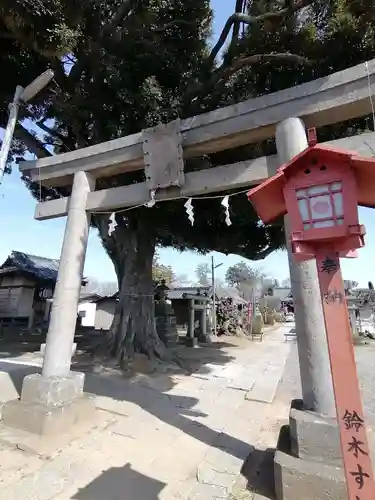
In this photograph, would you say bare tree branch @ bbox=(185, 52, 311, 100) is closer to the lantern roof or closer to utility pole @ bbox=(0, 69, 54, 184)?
utility pole @ bbox=(0, 69, 54, 184)

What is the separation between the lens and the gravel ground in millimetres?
6270

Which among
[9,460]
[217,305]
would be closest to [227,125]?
[9,460]

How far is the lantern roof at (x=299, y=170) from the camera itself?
204 centimetres

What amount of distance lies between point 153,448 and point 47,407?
4.93ft

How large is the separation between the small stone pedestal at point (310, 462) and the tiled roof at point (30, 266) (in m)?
17.1

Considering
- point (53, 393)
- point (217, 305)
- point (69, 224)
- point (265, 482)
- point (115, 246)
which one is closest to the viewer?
point (265, 482)

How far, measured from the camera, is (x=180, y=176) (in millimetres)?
4602

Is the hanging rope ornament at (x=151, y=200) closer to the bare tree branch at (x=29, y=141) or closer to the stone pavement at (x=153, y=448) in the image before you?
the stone pavement at (x=153, y=448)

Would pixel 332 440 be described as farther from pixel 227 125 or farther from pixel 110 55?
pixel 110 55

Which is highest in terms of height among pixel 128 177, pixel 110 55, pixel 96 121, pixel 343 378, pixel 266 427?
pixel 110 55

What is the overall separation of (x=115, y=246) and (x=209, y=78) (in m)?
5.50

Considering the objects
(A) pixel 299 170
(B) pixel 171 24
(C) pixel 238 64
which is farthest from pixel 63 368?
(B) pixel 171 24

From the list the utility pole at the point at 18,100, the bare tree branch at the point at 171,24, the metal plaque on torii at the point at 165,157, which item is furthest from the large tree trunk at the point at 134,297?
the bare tree branch at the point at 171,24

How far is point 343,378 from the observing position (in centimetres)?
186
